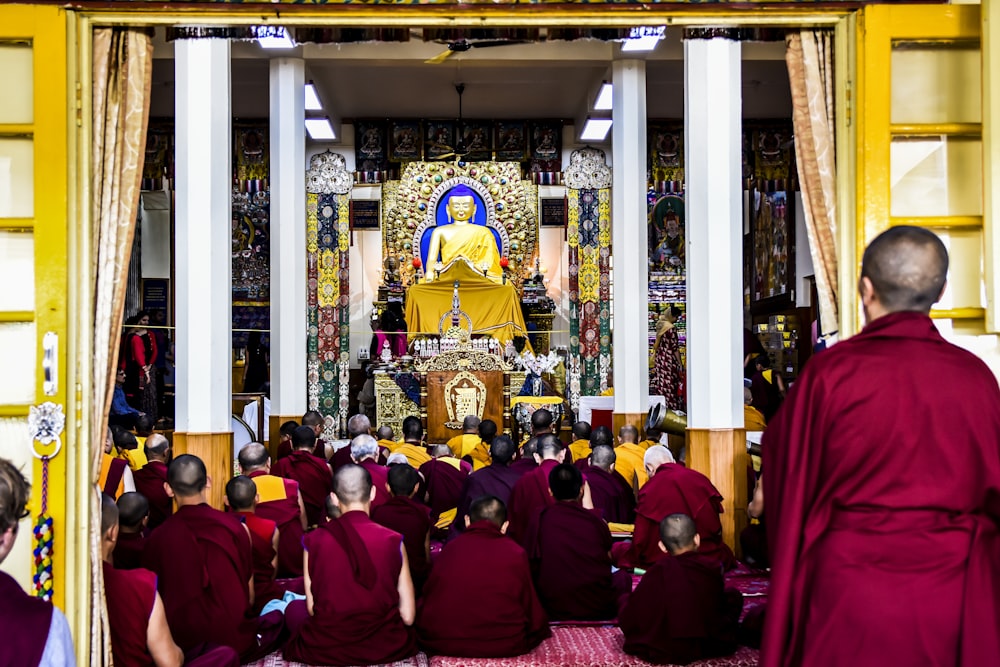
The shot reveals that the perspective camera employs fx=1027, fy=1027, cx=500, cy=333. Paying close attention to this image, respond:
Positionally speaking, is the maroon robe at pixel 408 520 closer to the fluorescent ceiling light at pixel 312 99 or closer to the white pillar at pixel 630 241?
the white pillar at pixel 630 241

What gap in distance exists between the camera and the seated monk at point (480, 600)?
16.2ft

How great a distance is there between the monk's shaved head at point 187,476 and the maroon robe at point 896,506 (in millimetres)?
2866

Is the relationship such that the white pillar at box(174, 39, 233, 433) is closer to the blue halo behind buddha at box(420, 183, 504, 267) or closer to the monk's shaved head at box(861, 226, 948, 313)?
the monk's shaved head at box(861, 226, 948, 313)

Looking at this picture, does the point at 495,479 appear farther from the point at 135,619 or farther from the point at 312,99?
the point at 312,99

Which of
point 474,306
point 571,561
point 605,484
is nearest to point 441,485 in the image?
point 605,484

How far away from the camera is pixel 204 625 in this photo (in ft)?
15.4

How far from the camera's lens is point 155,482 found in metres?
6.80

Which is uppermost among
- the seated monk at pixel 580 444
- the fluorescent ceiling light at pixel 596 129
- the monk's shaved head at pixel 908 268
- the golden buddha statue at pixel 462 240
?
the fluorescent ceiling light at pixel 596 129

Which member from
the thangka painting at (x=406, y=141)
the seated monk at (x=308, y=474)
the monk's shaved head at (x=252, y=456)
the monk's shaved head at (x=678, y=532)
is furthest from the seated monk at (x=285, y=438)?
the thangka painting at (x=406, y=141)

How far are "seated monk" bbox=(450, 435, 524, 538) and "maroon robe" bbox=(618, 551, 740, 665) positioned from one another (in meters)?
2.24

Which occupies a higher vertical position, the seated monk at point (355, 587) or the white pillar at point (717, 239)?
the white pillar at point (717, 239)

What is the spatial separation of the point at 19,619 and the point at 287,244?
31.2 feet

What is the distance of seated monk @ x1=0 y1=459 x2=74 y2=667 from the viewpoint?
6.92 ft

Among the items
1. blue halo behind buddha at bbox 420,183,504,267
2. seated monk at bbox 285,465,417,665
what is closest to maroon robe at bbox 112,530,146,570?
seated monk at bbox 285,465,417,665
